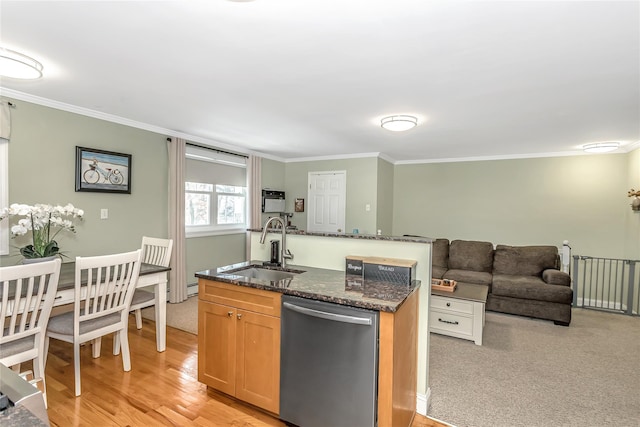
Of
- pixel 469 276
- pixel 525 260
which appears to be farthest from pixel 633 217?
pixel 469 276

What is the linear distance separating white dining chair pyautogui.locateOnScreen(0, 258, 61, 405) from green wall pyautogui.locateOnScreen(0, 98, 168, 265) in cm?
139

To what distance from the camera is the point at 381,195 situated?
5832 millimetres

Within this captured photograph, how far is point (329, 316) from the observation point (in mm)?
1713

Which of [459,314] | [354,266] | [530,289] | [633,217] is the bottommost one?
[459,314]

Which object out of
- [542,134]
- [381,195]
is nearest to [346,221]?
[381,195]

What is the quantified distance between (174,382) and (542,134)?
4828 millimetres

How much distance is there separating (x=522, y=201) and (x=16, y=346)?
640 centimetres

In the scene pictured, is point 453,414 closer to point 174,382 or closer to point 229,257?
point 174,382

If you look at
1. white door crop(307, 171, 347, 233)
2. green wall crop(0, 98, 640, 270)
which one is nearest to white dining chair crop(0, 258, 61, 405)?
green wall crop(0, 98, 640, 270)

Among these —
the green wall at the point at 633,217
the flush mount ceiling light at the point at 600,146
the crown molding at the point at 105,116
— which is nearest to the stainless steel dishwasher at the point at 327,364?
the crown molding at the point at 105,116

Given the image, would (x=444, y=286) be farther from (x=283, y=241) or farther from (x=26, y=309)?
(x=26, y=309)

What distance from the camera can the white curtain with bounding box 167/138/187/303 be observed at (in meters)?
4.20

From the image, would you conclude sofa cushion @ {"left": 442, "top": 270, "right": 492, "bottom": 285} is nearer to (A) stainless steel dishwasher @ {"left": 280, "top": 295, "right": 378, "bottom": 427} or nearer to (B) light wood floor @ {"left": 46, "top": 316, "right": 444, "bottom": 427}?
(B) light wood floor @ {"left": 46, "top": 316, "right": 444, "bottom": 427}

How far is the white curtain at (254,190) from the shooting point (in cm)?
548
